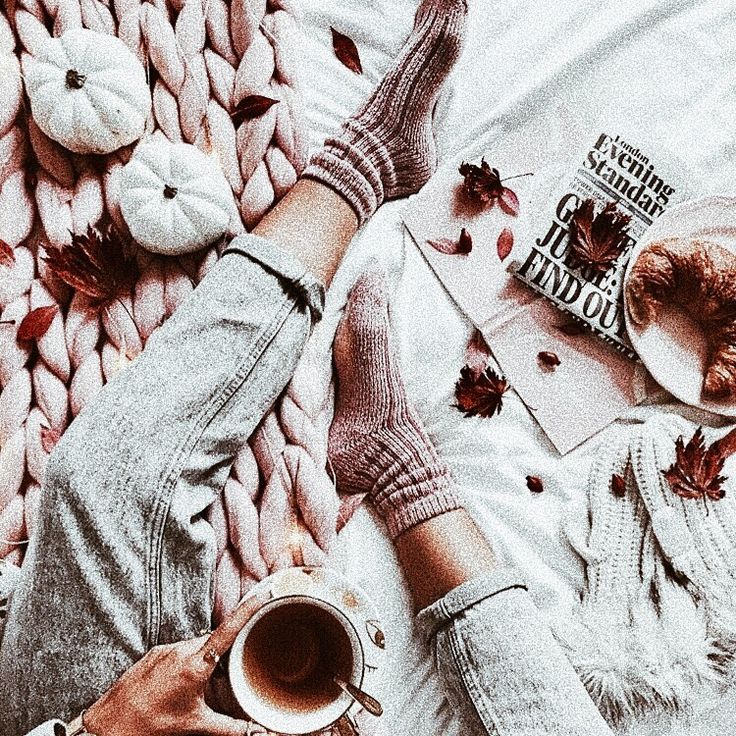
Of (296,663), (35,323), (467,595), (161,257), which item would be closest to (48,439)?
(35,323)

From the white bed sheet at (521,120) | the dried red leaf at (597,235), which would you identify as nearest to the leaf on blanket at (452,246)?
the white bed sheet at (521,120)

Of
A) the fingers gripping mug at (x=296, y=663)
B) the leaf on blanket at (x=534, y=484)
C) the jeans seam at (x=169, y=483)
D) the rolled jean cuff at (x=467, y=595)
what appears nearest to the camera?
the fingers gripping mug at (x=296, y=663)

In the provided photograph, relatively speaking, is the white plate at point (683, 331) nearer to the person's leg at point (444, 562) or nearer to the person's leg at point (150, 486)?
the person's leg at point (444, 562)

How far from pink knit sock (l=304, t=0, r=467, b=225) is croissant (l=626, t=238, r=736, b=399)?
305 mm

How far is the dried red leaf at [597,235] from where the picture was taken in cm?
111

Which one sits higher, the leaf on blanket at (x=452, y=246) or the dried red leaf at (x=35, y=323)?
the leaf on blanket at (x=452, y=246)

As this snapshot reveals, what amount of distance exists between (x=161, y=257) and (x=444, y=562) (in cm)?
49

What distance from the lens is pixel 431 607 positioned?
3.29ft

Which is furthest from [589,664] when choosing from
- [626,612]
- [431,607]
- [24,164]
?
[24,164]

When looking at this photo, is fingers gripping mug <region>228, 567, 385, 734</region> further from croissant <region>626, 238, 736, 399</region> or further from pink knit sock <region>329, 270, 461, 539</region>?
croissant <region>626, 238, 736, 399</region>

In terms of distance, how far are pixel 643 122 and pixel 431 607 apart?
68 cm

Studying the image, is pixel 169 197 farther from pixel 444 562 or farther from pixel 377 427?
pixel 444 562

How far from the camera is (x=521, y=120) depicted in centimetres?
114

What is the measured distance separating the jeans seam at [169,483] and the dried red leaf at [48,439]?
163 millimetres
